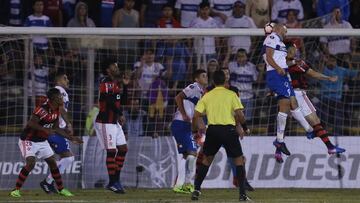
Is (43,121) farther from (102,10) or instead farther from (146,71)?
(102,10)

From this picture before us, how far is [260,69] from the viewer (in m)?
25.5

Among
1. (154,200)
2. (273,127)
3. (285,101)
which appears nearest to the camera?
(154,200)

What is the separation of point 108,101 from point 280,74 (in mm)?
3196

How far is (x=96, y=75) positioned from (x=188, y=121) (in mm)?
3683

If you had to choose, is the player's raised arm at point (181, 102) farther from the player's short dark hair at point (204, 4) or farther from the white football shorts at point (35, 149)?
the player's short dark hair at point (204, 4)

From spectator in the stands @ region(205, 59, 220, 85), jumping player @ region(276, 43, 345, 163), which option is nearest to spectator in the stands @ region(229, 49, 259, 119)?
spectator in the stands @ region(205, 59, 220, 85)

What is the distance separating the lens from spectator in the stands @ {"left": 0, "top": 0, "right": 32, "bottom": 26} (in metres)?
26.7

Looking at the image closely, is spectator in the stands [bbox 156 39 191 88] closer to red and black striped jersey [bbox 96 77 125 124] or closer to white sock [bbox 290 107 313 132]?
red and black striped jersey [bbox 96 77 125 124]

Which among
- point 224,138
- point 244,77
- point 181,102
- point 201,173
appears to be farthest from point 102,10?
point 224,138

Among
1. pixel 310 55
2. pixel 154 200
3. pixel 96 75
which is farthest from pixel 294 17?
pixel 154 200

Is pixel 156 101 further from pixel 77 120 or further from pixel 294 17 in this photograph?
pixel 294 17

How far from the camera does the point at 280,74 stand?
841 inches

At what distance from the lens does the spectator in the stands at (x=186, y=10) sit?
26906mm

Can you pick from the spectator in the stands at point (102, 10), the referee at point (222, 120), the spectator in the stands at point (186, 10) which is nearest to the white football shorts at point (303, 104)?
the referee at point (222, 120)
